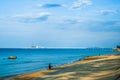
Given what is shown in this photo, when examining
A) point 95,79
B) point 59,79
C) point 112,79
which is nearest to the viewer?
point 112,79

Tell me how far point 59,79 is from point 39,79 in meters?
3.59

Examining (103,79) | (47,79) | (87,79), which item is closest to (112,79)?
(103,79)

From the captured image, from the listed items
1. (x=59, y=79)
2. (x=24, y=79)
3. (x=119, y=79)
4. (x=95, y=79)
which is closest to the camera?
(x=119, y=79)

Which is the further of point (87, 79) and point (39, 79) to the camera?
point (39, 79)

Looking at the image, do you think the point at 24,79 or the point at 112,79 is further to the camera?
the point at 24,79

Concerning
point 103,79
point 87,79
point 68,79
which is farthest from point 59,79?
point 103,79

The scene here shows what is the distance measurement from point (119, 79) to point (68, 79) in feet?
23.4

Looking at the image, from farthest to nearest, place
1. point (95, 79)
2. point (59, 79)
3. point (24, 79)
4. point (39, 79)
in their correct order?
point (24, 79) → point (39, 79) → point (59, 79) → point (95, 79)

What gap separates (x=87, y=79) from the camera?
28609 millimetres

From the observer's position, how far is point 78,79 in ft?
95.7

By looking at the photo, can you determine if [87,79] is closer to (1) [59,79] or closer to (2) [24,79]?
(1) [59,79]

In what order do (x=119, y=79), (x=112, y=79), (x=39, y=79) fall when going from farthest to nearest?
(x=39, y=79), (x=112, y=79), (x=119, y=79)

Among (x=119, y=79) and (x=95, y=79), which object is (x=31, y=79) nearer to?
(x=95, y=79)

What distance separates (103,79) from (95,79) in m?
1.10
